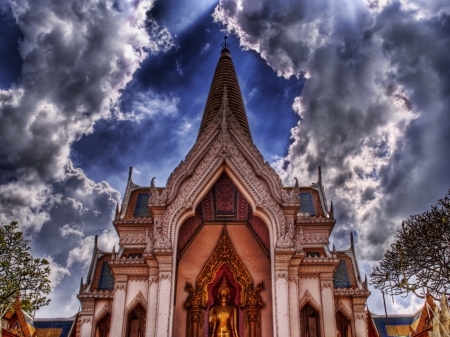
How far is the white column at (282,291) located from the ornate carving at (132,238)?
4.97m

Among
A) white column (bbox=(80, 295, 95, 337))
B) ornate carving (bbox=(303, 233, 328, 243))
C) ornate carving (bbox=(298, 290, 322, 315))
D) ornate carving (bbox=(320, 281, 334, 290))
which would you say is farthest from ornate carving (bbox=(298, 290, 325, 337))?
white column (bbox=(80, 295, 95, 337))

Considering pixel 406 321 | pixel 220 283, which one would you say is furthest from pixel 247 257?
pixel 406 321

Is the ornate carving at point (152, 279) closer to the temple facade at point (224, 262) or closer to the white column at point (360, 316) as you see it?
the temple facade at point (224, 262)

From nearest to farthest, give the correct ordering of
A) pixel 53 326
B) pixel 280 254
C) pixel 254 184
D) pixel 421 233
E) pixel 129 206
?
pixel 421 233 < pixel 280 254 < pixel 254 184 < pixel 129 206 < pixel 53 326

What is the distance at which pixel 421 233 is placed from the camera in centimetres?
1163

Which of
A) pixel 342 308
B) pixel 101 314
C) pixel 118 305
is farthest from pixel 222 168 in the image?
pixel 101 314

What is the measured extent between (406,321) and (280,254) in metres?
12.2

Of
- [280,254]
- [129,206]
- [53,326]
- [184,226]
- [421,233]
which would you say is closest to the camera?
[421,233]

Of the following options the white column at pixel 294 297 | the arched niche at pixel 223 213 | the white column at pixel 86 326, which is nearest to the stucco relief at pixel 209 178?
the arched niche at pixel 223 213

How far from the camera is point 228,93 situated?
1978 cm

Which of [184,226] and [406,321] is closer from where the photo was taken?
[184,226]

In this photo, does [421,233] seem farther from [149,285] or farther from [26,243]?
[26,243]

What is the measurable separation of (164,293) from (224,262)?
11.6 feet

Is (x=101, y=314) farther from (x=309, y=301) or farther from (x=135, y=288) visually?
(x=309, y=301)
